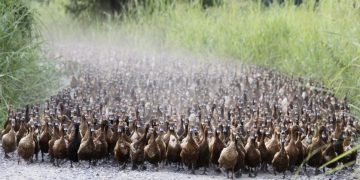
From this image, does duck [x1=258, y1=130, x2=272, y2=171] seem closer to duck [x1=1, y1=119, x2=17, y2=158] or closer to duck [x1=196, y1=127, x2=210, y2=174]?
duck [x1=196, y1=127, x2=210, y2=174]

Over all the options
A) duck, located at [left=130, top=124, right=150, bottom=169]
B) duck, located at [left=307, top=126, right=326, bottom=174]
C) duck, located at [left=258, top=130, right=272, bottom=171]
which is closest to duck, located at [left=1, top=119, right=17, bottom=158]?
duck, located at [left=130, top=124, right=150, bottom=169]

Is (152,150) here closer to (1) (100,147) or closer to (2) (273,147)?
(1) (100,147)

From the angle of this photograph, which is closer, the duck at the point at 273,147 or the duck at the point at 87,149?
the duck at the point at 273,147

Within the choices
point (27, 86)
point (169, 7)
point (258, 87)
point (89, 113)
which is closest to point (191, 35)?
point (169, 7)

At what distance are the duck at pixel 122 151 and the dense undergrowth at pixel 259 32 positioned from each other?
2.42m

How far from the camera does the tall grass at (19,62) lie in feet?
26.8

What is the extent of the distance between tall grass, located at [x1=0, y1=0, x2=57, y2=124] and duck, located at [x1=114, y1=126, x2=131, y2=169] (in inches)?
70.3

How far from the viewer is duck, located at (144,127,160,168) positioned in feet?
20.4

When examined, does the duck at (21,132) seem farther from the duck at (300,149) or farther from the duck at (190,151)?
the duck at (300,149)

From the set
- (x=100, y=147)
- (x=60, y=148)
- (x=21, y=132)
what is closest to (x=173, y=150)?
(x=100, y=147)

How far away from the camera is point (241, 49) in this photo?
12.3 metres

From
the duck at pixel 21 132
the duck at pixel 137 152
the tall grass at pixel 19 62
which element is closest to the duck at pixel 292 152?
the duck at pixel 137 152

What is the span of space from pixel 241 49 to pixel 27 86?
4.73 meters

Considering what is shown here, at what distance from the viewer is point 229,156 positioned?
5969mm
